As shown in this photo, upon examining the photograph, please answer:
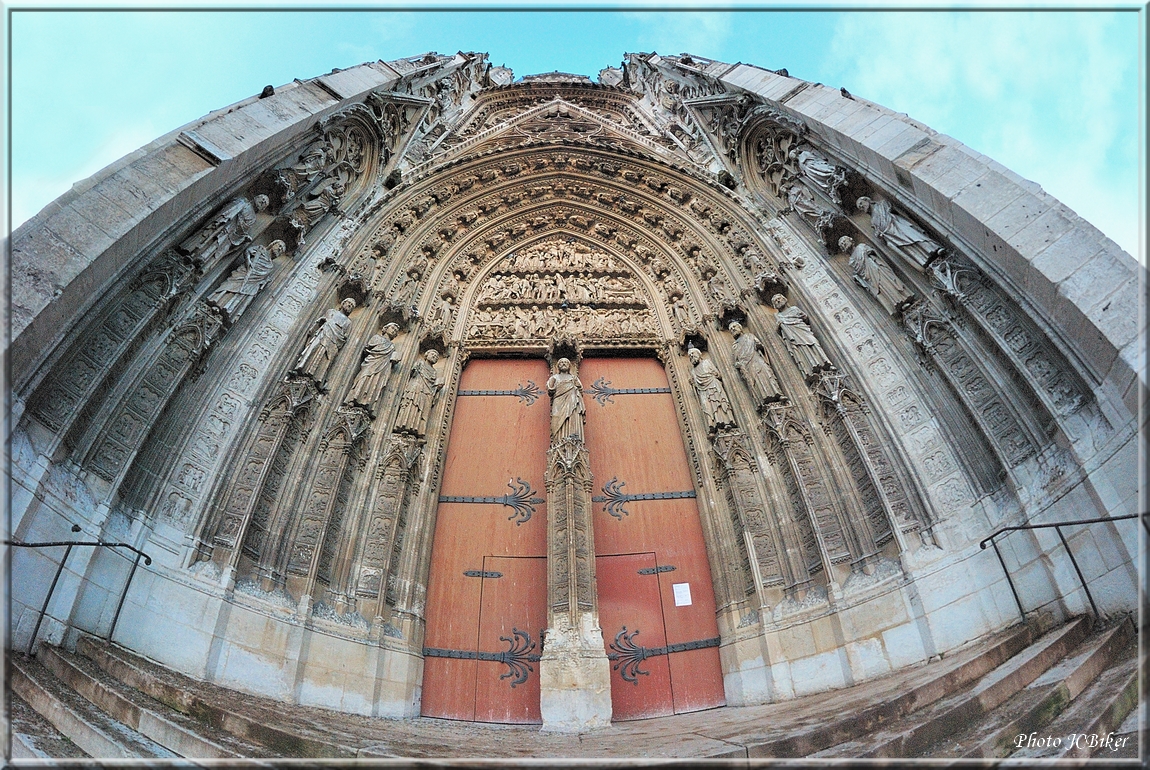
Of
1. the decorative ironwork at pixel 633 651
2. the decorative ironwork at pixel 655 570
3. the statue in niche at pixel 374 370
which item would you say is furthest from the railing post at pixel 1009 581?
the statue in niche at pixel 374 370

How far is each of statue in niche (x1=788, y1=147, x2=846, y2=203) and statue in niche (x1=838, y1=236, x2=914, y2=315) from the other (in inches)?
22.2

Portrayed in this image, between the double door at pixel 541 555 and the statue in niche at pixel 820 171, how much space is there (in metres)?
2.85

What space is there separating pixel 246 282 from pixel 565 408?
134 inches

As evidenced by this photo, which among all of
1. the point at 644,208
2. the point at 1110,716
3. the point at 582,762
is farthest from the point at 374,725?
the point at 644,208

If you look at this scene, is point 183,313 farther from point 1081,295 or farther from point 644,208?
point 1081,295

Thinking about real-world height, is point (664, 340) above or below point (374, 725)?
above

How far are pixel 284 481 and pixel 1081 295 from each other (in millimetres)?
6269

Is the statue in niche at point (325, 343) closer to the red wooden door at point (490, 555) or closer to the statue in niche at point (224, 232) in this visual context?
the statue in niche at point (224, 232)

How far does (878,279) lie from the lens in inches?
239

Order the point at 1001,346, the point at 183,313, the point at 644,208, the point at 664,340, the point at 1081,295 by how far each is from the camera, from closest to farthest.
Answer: the point at 1081,295 < the point at 1001,346 < the point at 183,313 < the point at 664,340 < the point at 644,208

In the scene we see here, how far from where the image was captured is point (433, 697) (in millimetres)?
5691

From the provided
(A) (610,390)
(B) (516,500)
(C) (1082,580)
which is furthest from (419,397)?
(C) (1082,580)

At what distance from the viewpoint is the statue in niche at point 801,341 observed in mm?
6262

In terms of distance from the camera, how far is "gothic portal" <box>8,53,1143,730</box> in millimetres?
4301
